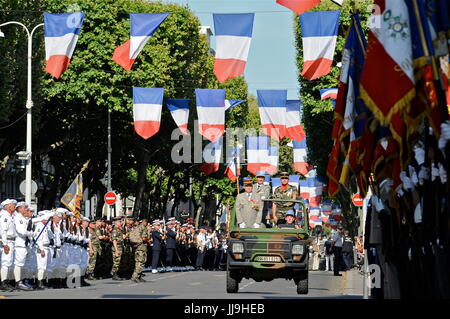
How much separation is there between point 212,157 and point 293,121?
13.5m

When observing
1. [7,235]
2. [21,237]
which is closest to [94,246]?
[21,237]

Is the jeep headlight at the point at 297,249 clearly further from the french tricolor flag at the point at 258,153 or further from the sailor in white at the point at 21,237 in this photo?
the french tricolor flag at the point at 258,153

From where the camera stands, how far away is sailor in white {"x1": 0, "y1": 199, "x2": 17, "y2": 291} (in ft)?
78.9

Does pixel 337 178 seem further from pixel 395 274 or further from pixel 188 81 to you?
pixel 188 81

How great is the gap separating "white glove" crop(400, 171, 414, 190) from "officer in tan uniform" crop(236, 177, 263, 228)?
11.0m

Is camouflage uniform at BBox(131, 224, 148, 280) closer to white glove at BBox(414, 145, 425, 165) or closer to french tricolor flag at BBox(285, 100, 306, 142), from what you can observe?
french tricolor flag at BBox(285, 100, 306, 142)

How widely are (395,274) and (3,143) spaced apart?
37251mm

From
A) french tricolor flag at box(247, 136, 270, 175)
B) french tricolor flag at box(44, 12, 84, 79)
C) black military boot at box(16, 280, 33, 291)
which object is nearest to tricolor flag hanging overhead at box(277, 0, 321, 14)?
french tricolor flag at box(44, 12, 84, 79)

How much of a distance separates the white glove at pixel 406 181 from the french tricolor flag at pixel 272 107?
87.6 feet

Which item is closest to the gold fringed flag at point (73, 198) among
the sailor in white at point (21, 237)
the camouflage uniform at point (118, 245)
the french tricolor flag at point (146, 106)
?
the camouflage uniform at point (118, 245)

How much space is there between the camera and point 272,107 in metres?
38.4

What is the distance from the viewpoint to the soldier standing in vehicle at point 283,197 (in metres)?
23.0

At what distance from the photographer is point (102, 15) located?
2016 inches

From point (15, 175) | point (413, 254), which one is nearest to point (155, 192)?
point (15, 175)
